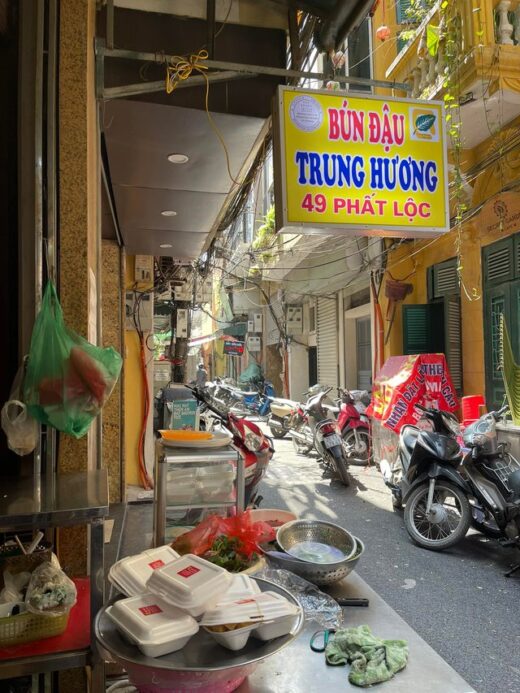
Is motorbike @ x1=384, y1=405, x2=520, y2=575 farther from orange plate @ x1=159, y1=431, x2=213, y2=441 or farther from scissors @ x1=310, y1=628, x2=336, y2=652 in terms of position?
scissors @ x1=310, y1=628, x2=336, y2=652

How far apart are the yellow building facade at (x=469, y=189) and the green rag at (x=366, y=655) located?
5129 millimetres

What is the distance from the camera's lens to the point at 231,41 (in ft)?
9.45

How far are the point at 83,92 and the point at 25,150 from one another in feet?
1.24

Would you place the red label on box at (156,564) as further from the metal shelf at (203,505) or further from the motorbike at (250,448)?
the motorbike at (250,448)

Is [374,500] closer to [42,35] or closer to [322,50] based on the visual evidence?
[322,50]

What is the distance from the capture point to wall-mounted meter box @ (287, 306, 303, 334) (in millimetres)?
15141

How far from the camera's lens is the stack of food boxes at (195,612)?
1.20 metres

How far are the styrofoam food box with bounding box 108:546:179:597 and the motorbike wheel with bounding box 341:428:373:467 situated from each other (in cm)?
667

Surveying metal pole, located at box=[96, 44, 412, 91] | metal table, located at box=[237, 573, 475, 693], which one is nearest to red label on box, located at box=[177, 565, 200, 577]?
metal table, located at box=[237, 573, 475, 693]

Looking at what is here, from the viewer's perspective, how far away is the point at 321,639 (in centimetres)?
165

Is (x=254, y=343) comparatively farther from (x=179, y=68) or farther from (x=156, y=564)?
(x=156, y=564)

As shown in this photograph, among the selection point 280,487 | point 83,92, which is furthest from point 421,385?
point 83,92

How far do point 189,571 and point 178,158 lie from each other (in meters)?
2.88

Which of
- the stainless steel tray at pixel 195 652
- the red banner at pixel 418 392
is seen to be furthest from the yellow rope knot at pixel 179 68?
the red banner at pixel 418 392
